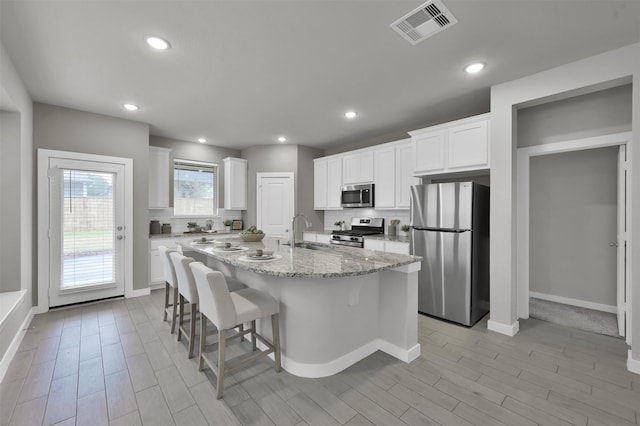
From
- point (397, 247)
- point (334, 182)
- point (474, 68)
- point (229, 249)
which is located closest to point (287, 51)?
point (474, 68)

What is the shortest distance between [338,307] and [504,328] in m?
2.00

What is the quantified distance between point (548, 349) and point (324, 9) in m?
3.49

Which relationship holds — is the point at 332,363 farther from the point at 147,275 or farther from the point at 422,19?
the point at 147,275

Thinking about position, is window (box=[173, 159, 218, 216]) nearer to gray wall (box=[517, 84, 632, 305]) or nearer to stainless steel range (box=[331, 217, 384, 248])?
stainless steel range (box=[331, 217, 384, 248])

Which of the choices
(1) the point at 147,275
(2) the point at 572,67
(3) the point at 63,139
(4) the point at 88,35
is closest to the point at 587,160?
(2) the point at 572,67

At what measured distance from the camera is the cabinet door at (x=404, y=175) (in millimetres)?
4340

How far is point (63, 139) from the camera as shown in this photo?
3.74 m

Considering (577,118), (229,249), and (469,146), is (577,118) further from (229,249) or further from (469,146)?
(229,249)

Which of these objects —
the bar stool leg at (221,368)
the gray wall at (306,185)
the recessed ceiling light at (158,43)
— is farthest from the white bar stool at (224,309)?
the gray wall at (306,185)

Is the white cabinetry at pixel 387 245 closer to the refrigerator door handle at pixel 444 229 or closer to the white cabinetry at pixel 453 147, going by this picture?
the refrigerator door handle at pixel 444 229

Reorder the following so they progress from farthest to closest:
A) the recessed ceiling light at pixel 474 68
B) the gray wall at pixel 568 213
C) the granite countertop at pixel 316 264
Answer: the gray wall at pixel 568 213 → the recessed ceiling light at pixel 474 68 → the granite countertop at pixel 316 264

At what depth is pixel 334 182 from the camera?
554 cm

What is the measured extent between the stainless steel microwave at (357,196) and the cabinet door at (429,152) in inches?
42.3

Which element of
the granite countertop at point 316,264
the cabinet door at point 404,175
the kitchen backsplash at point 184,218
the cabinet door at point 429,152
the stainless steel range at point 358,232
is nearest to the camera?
the granite countertop at point 316,264
